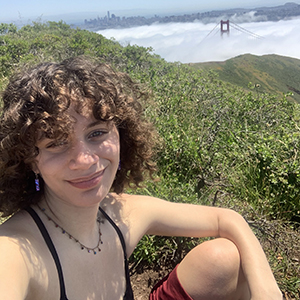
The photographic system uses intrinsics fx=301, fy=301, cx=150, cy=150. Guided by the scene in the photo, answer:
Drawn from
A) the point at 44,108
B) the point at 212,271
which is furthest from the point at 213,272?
the point at 44,108

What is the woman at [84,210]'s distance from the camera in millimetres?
1103

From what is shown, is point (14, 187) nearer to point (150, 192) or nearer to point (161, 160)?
point (150, 192)

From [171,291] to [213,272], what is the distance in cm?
26

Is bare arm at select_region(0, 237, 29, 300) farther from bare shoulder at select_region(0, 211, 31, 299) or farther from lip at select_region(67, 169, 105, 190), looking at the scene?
lip at select_region(67, 169, 105, 190)

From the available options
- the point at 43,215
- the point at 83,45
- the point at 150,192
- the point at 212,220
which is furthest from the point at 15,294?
the point at 83,45

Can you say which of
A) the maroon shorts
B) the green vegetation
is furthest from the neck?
the green vegetation

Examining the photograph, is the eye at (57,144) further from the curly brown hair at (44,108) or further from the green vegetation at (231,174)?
the green vegetation at (231,174)

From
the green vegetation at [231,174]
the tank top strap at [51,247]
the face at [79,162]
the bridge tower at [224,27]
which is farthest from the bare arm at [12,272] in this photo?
the bridge tower at [224,27]

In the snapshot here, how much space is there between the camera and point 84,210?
4.21 ft

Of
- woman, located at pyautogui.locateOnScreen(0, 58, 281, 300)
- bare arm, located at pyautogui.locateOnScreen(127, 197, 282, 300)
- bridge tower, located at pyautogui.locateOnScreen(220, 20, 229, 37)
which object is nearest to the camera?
woman, located at pyautogui.locateOnScreen(0, 58, 281, 300)

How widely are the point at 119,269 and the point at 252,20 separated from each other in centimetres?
22430

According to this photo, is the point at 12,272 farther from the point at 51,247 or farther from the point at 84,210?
the point at 84,210

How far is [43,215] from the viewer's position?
125 cm

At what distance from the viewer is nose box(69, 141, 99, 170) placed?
1114 millimetres
